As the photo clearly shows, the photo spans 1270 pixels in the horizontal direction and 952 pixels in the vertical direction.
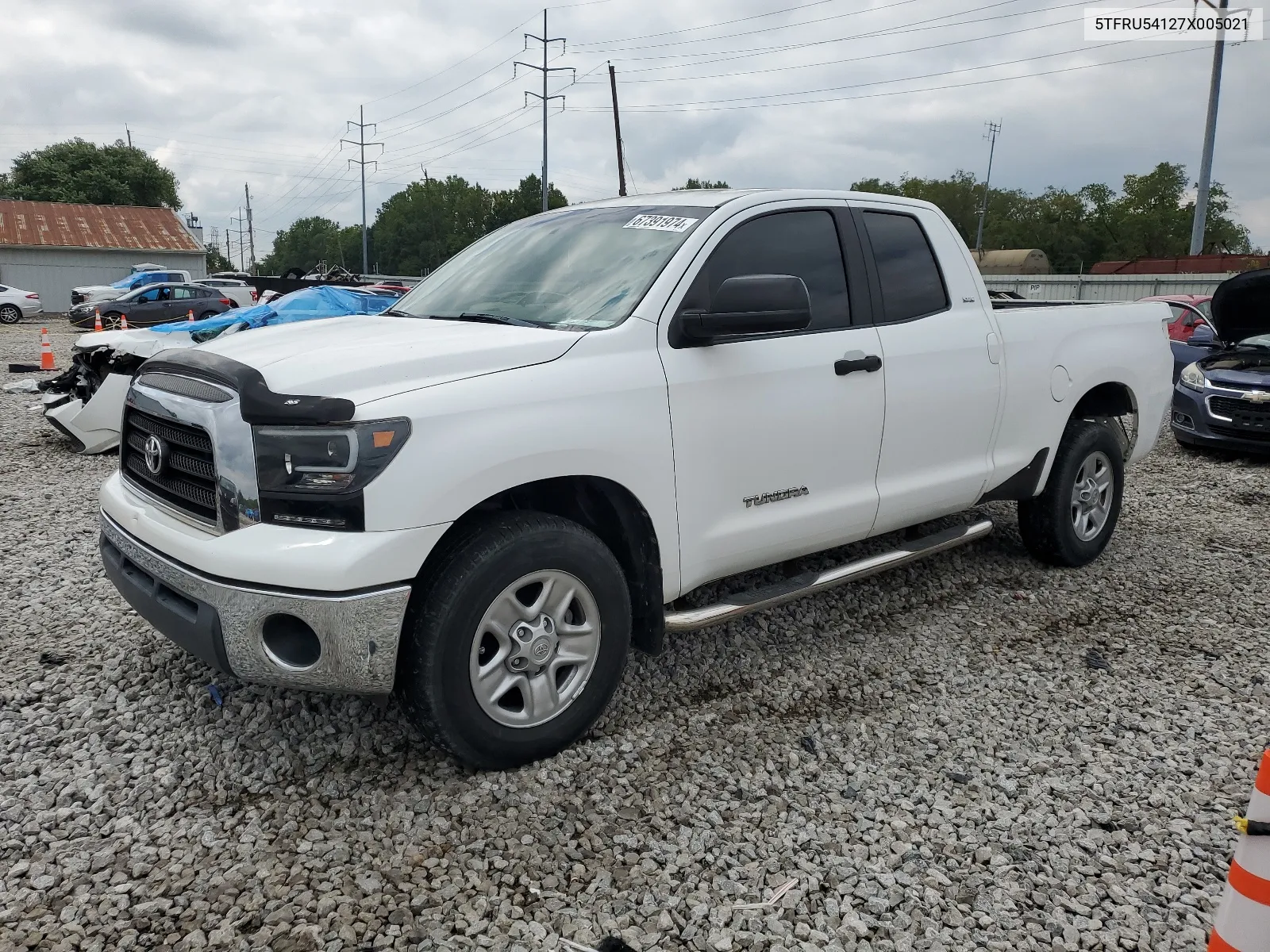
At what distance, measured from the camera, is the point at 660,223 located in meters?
3.70

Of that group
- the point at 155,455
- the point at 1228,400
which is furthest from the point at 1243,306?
the point at 1228,400

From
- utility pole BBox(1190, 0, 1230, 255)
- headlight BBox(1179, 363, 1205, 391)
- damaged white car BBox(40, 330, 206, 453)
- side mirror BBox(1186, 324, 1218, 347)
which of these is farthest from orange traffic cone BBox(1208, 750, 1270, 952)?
utility pole BBox(1190, 0, 1230, 255)

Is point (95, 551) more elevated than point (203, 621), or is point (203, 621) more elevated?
point (203, 621)

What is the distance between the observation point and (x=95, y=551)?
5508 millimetres

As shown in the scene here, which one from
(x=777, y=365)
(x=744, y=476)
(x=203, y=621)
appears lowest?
(x=203, y=621)

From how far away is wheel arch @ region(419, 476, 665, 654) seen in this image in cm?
321

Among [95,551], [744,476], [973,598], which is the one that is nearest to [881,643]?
[973,598]

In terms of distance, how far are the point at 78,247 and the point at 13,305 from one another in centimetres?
1349

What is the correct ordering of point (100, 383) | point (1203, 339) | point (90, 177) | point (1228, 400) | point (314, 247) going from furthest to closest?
point (314, 247), point (90, 177), point (1203, 339), point (1228, 400), point (100, 383)

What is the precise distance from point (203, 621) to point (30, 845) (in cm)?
82

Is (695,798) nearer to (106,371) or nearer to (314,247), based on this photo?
(106,371)

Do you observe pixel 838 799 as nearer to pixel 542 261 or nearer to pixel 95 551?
pixel 542 261

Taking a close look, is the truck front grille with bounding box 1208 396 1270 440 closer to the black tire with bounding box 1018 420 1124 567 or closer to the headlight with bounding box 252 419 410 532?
the black tire with bounding box 1018 420 1124 567

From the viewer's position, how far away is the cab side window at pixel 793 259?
359cm
